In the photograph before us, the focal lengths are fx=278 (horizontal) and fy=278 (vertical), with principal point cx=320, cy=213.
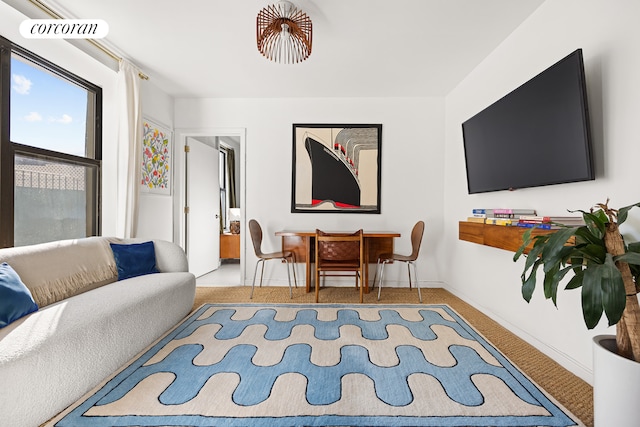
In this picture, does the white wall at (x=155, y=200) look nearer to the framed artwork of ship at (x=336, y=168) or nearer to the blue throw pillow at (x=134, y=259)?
the blue throw pillow at (x=134, y=259)

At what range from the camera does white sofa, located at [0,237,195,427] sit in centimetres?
123

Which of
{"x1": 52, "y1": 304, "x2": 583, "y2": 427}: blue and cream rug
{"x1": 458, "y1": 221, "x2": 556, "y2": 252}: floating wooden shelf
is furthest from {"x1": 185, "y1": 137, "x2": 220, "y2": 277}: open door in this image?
{"x1": 458, "y1": 221, "x2": 556, "y2": 252}: floating wooden shelf

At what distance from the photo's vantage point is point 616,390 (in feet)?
3.65

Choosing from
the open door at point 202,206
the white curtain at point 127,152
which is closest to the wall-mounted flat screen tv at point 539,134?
the white curtain at point 127,152

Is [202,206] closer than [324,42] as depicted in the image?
No

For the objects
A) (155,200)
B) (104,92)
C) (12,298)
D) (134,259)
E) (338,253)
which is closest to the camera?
(12,298)

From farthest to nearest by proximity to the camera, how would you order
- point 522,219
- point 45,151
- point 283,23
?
point 45,151 → point 283,23 → point 522,219

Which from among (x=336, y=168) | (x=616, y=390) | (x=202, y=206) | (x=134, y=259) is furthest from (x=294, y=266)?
(x=616, y=390)

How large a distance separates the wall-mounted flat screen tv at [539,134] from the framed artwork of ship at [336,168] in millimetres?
1333

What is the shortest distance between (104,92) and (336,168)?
8.79ft

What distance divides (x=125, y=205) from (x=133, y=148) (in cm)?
61

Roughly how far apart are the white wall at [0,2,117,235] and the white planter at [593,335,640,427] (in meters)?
3.81

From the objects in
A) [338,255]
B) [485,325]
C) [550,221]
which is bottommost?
[485,325]

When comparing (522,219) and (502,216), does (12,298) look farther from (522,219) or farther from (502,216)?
(502,216)
